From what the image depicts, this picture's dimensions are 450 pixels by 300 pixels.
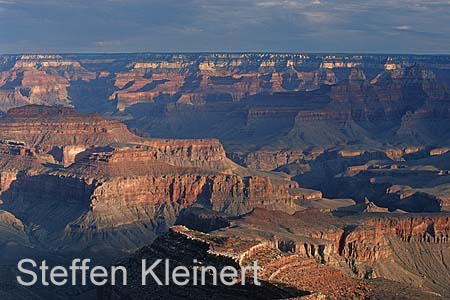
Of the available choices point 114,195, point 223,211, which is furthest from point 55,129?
point 223,211

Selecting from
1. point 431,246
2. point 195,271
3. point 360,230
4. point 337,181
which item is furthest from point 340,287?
point 337,181

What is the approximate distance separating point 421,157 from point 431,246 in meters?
96.4

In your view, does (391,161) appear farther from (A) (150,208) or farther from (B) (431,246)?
(B) (431,246)

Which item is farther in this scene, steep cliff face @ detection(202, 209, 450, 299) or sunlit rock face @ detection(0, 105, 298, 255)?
sunlit rock face @ detection(0, 105, 298, 255)

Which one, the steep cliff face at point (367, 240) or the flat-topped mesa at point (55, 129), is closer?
the steep cliff face at point (367, 240)

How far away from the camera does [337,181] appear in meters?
168

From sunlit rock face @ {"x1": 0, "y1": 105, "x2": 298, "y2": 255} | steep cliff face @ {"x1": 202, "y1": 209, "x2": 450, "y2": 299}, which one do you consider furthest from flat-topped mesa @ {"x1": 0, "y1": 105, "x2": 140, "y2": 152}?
steep cliff face @ {"x1": 202, "y1": 209, "x2": 450, "y2": 299}

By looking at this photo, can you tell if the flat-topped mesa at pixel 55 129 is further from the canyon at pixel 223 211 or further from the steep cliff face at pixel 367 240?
the steep cliff face at pixel 367 240

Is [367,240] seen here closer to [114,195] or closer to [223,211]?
[223,211]

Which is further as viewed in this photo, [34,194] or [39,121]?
[39,121]

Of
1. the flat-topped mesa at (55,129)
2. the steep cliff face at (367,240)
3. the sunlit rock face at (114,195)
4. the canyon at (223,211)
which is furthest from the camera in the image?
the flat-topped mesa at (55,129)

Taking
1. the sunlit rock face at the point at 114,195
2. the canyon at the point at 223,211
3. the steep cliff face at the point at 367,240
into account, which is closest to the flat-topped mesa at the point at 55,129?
the canyon at the point at 223,211

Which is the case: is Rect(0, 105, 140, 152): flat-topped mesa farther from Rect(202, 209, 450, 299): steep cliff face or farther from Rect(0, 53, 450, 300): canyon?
Rect(202, 209, 450, 299): steep cliff face

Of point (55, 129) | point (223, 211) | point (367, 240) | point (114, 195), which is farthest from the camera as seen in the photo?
point (55, 129)
